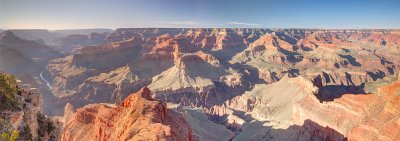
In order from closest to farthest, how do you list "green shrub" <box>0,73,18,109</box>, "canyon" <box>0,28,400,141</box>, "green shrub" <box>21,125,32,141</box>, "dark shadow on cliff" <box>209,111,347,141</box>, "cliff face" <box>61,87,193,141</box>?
"green shrub" <box>0,73,18,109</box> < "green shrub" <box>21,125,32,141</box> < "cliff face" <box>61,87,193,141</box> < "canyon" <box>0,28,400,141</box> < "dark shadow on cliff" <box>209,111,347,141</box>

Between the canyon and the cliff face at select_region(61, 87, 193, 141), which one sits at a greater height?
the cliff face at select_region(61, 87, 193, 141)

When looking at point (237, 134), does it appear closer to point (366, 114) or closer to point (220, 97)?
point (366, 114)

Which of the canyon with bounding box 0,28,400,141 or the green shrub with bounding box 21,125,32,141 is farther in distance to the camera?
the canyon with bounding box 0,28,400,141

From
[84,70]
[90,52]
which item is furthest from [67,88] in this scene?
[90,52]

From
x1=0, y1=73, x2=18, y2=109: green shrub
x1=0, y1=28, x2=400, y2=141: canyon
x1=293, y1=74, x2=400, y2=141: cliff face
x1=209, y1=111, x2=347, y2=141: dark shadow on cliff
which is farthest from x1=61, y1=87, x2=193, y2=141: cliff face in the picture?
x1=209, y1=111, x2=347, y2=141: dark shadow on cliff

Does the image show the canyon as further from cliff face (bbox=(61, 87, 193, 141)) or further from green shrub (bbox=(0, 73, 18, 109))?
green shrub (bbox=(0, 73, 18, 109))

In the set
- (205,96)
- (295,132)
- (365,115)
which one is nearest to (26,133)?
(365,115)
